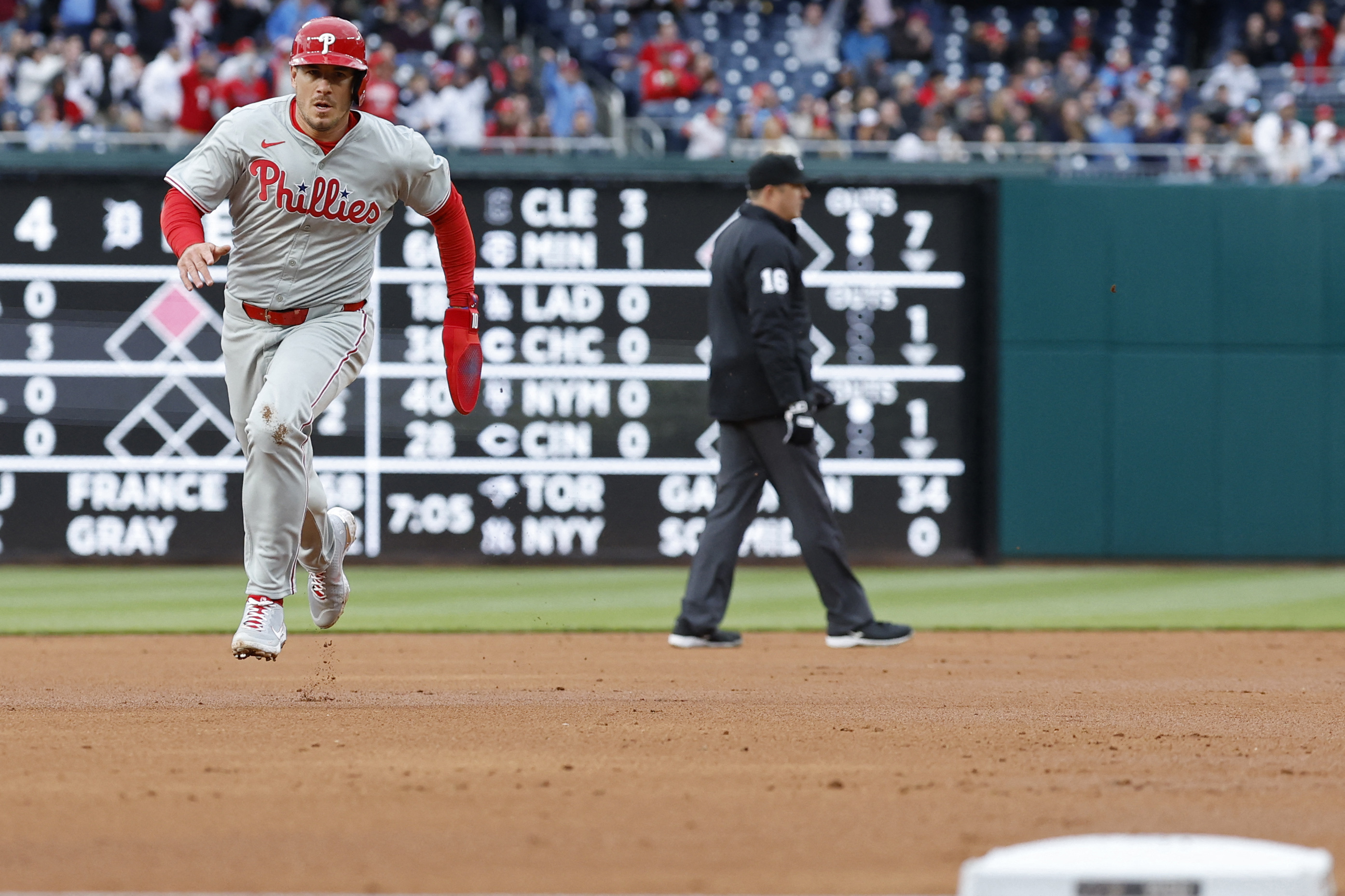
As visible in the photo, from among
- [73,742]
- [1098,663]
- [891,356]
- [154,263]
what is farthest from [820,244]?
[73,742]

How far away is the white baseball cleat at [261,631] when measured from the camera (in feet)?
17.4

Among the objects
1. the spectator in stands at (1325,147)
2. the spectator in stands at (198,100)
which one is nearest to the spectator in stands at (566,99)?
the spectator in stands at (198,100)

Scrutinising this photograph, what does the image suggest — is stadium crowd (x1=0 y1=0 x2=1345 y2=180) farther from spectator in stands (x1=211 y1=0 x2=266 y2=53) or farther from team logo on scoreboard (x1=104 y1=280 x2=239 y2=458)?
team logo on scoreboard (x1=104 y1=280 x2=239 y2=458)

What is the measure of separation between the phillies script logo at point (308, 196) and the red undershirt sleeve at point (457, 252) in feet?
1.52

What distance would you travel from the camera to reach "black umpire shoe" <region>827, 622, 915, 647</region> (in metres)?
7.60

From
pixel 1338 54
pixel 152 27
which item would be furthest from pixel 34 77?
pixel 1338 54

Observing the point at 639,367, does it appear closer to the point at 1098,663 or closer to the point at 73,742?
the point at 1098,663

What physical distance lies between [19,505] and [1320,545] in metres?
9.10

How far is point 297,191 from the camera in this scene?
5.66 m

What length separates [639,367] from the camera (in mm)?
12047

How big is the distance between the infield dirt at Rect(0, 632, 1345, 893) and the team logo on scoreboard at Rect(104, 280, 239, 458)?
4.87m

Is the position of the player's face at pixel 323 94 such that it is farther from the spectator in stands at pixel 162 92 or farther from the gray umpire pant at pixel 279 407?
the spectator in stands at pixel 162 92

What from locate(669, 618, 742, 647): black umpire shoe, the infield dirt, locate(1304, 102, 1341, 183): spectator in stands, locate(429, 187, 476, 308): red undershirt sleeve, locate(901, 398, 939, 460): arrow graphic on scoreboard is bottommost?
locate(669, 618, 742, 647): black umpire shoe


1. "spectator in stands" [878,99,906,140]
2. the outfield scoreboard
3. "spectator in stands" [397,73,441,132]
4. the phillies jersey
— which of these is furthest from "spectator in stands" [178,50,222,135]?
the phillies jersey
